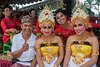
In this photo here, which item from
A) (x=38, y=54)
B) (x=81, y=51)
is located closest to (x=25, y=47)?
(x=38, y=54)

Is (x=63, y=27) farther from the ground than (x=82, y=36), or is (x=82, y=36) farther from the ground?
(x=63, y=27)

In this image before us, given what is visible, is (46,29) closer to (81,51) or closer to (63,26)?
(81,51)

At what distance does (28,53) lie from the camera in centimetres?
238

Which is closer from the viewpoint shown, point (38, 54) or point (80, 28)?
point (80, 28)

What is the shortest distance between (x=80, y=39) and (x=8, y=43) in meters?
2.52

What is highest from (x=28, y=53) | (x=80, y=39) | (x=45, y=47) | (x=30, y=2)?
(x=30, y=2)

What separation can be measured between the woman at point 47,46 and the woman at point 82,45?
236 mm

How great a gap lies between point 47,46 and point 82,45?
0.65 meters

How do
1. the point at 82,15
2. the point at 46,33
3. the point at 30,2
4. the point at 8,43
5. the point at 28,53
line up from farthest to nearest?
the point at 30,2
the point at 8,43
the point at 28,53
the point at 46,33
the point at 82,15

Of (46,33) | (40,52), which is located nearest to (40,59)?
(40,52)

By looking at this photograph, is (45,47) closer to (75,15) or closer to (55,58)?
(55,58)

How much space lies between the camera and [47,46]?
218cm

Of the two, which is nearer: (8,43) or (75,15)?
(75,15)

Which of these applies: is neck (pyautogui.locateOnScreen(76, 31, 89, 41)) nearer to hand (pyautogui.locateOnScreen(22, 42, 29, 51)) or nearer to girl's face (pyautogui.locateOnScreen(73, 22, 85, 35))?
girl's face (pyautogui.locateOnScreen(73, 22, 85, 35))
